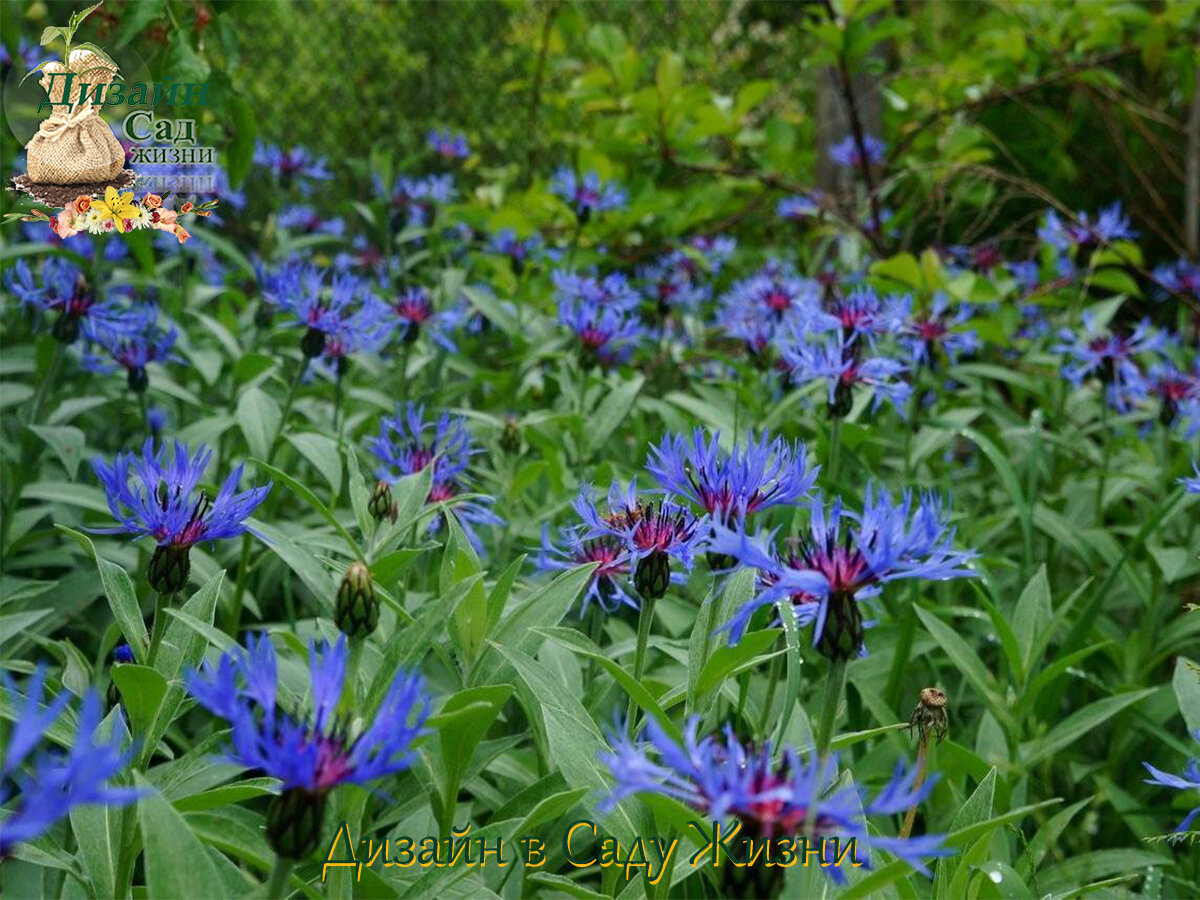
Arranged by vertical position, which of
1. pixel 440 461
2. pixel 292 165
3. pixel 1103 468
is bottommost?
pixel 1103 468

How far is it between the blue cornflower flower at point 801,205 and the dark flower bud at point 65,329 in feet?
6.74

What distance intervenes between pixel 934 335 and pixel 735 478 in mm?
1508

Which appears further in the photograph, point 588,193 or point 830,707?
point 588,193

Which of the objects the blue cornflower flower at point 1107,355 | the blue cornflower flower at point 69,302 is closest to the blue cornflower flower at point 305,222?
the blue cornflower flower at point 69,302

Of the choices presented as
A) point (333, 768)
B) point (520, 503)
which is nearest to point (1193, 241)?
point (520, 503)

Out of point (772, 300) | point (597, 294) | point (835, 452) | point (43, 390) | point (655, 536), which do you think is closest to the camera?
point (655, 536)

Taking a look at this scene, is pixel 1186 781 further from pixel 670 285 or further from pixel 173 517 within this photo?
pixel 670 285

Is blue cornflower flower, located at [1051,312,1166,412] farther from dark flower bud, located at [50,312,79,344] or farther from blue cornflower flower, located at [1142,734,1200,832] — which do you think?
dark flower bud, located at [50,312,79,344]

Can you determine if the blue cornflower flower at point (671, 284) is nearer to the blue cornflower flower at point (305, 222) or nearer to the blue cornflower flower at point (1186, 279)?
the blue cornflower flower at point (305, 222)

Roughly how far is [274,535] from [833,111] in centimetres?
375

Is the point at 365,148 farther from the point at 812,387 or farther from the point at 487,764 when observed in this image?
the point at 487,764

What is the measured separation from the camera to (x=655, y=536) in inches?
49.9

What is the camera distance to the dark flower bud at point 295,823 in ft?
2.59

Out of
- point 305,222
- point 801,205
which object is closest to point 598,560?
point 801,205
